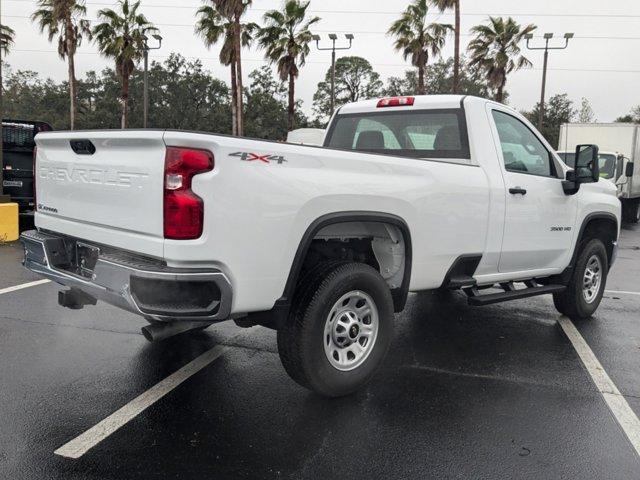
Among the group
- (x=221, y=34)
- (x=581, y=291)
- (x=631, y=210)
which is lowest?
(x=581, y=291)

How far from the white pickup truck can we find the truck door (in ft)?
0.06

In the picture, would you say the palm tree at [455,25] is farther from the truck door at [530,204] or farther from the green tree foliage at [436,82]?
the green tree foliage at [436,82]

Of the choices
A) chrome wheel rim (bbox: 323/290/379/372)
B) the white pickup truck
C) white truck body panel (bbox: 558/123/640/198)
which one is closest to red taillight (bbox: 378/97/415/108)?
the white pickup truck

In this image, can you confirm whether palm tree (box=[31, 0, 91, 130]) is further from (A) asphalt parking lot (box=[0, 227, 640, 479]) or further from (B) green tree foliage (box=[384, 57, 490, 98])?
(B) green tree foliage (box=[384, 57, 490, 98])

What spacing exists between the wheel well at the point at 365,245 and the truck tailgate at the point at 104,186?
2.97 feet

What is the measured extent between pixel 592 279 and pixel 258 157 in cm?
459

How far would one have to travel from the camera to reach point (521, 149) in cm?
515

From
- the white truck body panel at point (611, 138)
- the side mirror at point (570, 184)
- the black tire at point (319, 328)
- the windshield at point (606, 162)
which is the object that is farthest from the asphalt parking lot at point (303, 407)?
the white truck body panel at point (611, 138)

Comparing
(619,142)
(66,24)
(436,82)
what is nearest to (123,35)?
(66,24)

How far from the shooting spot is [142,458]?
298cm

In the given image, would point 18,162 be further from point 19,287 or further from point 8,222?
point 19,287

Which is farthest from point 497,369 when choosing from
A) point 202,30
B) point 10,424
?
point 202,30

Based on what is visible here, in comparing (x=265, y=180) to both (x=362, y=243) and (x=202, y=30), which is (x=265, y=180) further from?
(x=202, y=30)

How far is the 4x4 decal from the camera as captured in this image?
9.83 ft
